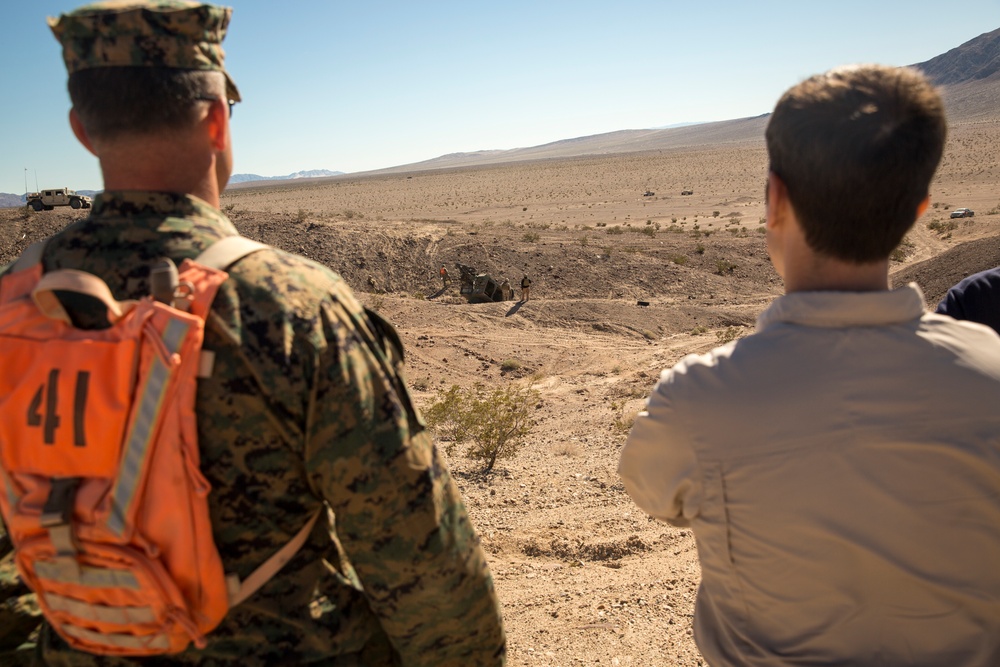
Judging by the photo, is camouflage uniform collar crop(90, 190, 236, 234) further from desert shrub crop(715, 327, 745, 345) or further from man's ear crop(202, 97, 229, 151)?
desert shrub crop(715, 327, 745, 345)

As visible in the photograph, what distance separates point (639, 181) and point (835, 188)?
7061 cm

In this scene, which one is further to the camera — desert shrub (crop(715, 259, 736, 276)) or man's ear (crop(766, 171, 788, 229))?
desert shrub (crop(715, 259, 736, 276))

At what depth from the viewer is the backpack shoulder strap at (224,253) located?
144 centimetres

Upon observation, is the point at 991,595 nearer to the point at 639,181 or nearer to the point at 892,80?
the point at 892,80

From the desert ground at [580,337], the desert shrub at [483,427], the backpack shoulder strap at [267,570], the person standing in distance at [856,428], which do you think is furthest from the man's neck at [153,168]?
the desert shrub at [483,427]

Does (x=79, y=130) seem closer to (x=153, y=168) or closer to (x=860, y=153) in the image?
(x=153, y=168)

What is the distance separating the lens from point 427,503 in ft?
4.93

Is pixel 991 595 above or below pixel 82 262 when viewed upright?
below

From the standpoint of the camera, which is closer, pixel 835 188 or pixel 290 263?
pixel 835 188

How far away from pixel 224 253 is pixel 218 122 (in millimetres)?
291

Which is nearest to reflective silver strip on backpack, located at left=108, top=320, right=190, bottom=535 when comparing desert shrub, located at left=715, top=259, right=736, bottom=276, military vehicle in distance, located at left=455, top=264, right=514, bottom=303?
military vehicle in distance, located at left=455, top=264, right=514, bottom=303

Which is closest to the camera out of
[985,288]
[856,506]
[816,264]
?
[856,506]

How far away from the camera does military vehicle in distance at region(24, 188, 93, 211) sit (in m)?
32.2

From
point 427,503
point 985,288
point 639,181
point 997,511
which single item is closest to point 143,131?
point 427,503
